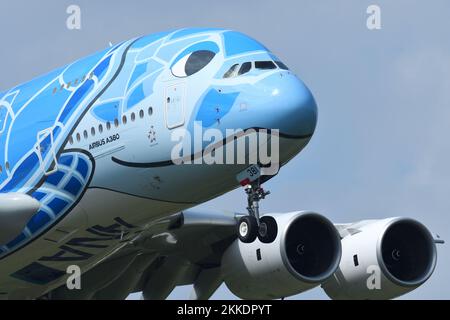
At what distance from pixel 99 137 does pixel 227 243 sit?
5798 mm

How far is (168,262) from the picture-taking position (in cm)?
2488

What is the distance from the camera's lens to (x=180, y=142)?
18.6 m

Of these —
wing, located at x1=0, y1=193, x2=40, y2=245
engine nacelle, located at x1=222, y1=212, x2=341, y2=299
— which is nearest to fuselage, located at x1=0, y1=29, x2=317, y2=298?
wing, located at x1=0, y1=193, x2=40, y2=245

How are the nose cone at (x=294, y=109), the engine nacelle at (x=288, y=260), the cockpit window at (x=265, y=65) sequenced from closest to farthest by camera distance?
1. the nose cone at (x=294, y=109)
2. the cockpit window at (x=265, y=65)
3. the engine nacelle at (x=288, y=260)

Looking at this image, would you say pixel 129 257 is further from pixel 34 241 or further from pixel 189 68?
pixel 189 68

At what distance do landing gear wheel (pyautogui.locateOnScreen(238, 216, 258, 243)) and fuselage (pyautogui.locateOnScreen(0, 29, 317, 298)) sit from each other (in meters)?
0.81

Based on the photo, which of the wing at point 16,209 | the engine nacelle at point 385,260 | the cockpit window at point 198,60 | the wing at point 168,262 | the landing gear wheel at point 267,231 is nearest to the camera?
the landing gear wheel at point 267,231

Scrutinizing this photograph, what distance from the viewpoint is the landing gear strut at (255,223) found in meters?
18.1

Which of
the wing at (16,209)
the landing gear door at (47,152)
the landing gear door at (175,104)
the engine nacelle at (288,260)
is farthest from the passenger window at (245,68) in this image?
the engine nacelle at (288,260)

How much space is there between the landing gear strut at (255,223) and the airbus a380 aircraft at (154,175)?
21 millimetres

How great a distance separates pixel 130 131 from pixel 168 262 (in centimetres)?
617

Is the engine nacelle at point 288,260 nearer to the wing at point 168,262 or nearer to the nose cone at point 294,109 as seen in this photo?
the wing at point 168,262

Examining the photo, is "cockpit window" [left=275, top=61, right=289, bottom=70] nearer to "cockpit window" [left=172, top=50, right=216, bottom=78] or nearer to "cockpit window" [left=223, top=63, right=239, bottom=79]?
"cockpit window" [left=223, top=63, right=239, bottom=79]

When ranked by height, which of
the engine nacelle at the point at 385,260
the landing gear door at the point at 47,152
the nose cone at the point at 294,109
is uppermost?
the nose cone at the point at 294,109
